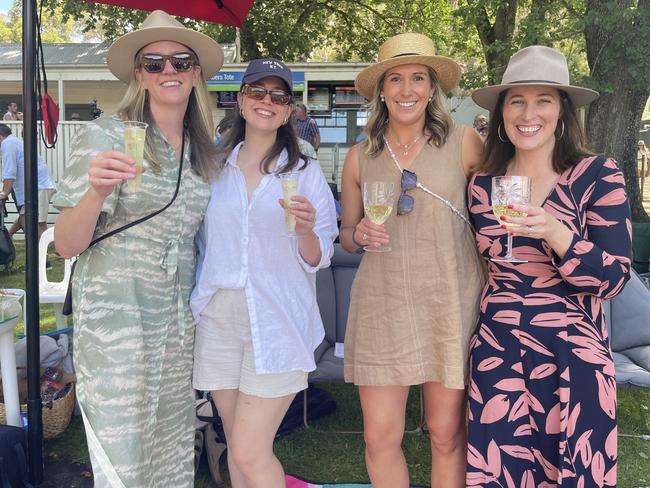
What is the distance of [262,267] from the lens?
7.11 ft

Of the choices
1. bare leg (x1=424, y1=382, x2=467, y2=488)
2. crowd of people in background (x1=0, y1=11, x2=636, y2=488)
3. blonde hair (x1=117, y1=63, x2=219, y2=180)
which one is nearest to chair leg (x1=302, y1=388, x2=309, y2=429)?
crowd of people in background (x1=0, y1=11, x2=636, y2=488)

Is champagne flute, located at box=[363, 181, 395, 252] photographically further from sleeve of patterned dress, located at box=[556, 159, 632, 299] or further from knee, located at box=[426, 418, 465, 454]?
knee, located at box=[426, 418, 465, 454]

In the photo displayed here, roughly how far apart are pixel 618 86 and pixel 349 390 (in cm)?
599

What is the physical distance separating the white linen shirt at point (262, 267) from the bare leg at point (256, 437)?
161 mm

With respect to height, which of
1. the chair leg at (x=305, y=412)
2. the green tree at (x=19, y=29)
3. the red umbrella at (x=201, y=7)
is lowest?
the chair leg at (x=305, y=412)

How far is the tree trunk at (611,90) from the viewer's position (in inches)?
296

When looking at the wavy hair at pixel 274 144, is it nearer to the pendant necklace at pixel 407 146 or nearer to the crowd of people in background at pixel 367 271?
the crowd of people in background at pixel 367 271

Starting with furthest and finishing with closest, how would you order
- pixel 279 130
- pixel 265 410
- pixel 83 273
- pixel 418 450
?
pixel 418 450
pixel 279 130
pixel 265 410
pixel 83 273

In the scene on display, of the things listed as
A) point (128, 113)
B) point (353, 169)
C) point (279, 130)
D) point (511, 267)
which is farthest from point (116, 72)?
point (511, 267)

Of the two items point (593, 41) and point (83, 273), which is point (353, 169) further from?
point (593, 41)

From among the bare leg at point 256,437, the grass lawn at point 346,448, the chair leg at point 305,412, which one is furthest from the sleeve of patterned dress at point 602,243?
the chair leg at point 305,412

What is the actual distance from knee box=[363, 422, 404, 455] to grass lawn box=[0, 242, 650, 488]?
3.58 feet

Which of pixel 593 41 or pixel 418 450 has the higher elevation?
pixel 593 41

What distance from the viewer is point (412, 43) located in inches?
91.8
